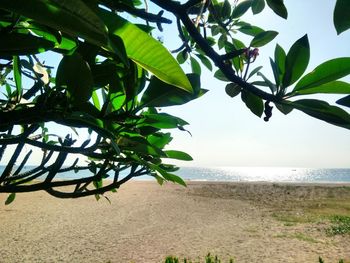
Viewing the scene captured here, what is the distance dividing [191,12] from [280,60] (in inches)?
14.7

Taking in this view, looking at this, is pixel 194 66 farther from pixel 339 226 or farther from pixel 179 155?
pixel 339 226

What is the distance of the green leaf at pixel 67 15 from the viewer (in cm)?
23

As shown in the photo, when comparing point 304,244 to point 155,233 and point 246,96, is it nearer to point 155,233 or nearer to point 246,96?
point 155,233

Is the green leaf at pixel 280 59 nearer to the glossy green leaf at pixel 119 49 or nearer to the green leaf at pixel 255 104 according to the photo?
the green leaf at pixel 255 104

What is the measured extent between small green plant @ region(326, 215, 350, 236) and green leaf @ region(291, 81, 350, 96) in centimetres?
1189

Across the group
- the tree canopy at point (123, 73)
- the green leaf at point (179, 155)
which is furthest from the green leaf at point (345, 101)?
the green leaf at point (179, 155)

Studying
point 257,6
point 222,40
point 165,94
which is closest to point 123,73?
point 165,94

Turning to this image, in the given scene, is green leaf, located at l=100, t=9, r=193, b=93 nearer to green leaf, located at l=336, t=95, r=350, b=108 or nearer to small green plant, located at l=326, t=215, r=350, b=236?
green leaf, located at l=336, t=95, r=350, b=108

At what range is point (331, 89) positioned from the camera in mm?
546

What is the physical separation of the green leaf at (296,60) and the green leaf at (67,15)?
387 mm

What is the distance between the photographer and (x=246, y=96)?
751 mm

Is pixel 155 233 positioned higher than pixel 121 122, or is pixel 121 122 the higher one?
pixel 121 122

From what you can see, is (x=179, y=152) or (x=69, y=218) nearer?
(x=179, y=152)

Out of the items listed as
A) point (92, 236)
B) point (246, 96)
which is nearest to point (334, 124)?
point (246, 96)
